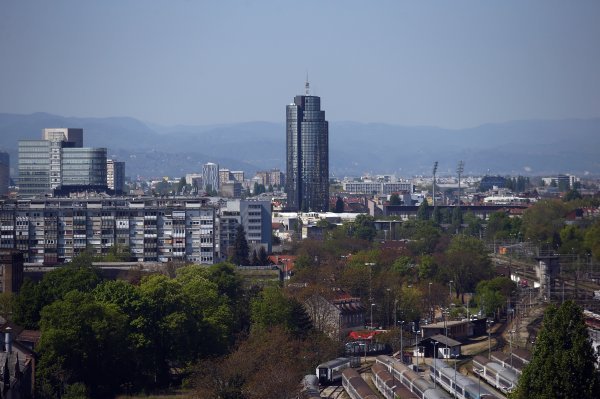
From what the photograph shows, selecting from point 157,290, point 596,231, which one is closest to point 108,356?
point 157,290

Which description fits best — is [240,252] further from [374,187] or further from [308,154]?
[374,187]

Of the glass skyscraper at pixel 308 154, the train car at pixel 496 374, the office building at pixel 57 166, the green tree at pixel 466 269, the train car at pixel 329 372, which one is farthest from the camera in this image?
the glass skyscraper at pixel 308 154

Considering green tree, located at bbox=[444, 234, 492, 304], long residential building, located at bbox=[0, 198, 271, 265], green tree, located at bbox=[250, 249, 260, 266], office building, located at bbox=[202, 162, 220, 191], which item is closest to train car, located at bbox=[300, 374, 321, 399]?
green tree, located at bbox=[444, 234, 492, 304]

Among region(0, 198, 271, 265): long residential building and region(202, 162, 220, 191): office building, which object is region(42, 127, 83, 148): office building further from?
region(0, 198, 271, 265): long residential building

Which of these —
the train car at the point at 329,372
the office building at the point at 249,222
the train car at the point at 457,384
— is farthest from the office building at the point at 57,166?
the train car at the point at 457,384

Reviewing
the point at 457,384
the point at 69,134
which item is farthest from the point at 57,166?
the point at 457,384

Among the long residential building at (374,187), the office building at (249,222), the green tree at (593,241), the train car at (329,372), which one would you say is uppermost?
the long residential building at (374,187)

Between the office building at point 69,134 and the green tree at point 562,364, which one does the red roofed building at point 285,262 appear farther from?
the office building at point 69,134
